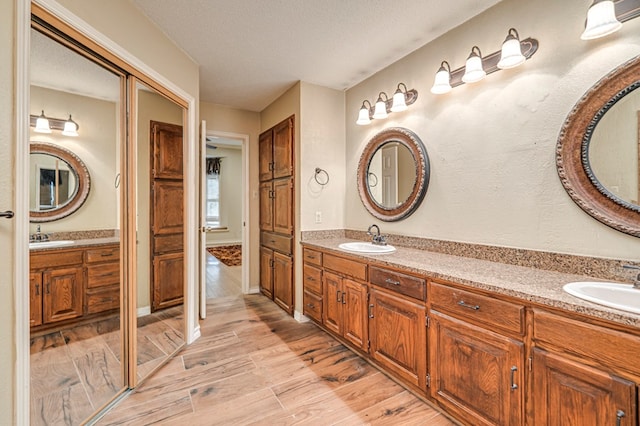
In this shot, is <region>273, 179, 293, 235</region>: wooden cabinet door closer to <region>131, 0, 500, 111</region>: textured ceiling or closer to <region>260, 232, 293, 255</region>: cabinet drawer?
<region>260, 232, 293, 255</region>: cabinet drawer

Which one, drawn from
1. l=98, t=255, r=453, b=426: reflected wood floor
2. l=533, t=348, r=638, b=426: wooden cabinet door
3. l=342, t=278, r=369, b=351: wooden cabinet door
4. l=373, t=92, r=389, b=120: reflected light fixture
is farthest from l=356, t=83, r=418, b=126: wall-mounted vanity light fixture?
l=98, t=255, r=453, b=426: reflected wood floor

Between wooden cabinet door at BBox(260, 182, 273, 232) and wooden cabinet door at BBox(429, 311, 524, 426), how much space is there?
241 centimetres

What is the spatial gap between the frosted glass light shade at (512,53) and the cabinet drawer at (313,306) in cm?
229

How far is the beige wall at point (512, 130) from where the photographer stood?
58.3 inches

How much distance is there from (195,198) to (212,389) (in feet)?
5.15

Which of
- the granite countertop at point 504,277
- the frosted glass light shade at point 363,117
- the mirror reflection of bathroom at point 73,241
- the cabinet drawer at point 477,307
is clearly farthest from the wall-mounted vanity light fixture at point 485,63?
the mirror reflection of bathroom at point 73,241

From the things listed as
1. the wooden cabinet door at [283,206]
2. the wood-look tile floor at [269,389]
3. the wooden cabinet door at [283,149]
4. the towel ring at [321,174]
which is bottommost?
the wood-look tile floor at [269,389]

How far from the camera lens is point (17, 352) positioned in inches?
44.3

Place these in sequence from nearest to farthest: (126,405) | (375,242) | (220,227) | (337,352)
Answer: (126,405), (337,352), (375,242), (220,227)

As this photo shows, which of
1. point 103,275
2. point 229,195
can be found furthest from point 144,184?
point 229,195

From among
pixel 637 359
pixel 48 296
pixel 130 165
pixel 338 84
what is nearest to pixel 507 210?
pixel 637 359

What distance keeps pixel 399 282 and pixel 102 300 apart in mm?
1874

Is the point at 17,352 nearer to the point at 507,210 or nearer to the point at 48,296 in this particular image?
the point at 48,296

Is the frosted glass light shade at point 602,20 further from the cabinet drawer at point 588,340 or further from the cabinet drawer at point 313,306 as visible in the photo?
the cabinet drawer at point 313,306
